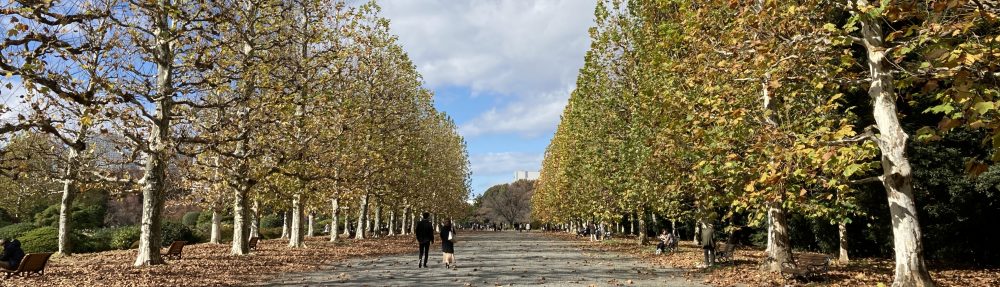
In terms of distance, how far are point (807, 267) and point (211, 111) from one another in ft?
74.1

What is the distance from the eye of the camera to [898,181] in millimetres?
8961

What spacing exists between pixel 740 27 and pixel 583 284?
6156 millimetres

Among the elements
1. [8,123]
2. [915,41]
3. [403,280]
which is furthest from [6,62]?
[915,41]

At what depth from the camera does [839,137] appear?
8.82m

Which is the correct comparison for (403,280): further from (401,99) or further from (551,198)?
(551,198)

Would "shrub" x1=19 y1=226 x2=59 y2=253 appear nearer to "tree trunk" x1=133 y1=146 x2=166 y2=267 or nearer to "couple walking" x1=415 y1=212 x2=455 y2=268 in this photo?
"tree trunk" x1=133 y1=146 x2=166 y2=267

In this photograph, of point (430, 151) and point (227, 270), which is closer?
point (227, 270)

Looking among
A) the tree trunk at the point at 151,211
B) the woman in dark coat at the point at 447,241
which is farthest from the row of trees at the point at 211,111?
the woman in dark coat at the point at 447,241

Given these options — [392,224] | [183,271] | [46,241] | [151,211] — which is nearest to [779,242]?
[183,271]

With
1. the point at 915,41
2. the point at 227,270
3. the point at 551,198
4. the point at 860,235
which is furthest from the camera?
→ the point at 551,198

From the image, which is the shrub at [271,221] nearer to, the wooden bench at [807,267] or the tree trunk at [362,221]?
the tree trunk at [362,221]

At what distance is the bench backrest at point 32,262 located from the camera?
13.8 metres

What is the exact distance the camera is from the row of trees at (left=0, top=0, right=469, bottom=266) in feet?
35.4

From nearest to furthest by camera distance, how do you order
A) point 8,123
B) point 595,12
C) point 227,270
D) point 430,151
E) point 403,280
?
point 8,123
point 403,280
point 227,270
point 595,12
point 430,151
